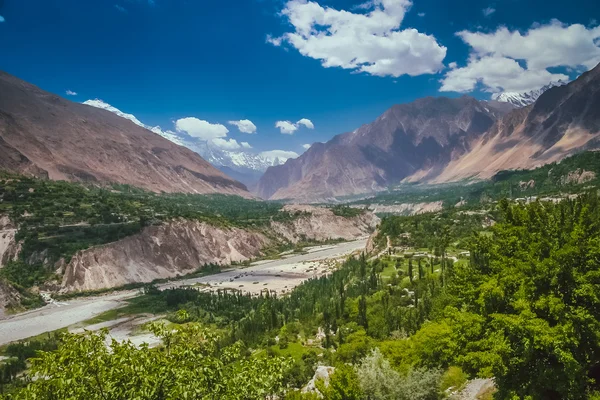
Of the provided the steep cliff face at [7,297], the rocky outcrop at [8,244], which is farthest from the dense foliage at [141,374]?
the rocky outcrop at [8,244]

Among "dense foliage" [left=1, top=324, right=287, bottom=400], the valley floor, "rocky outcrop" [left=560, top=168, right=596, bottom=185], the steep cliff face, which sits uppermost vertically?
"rocky outcrop" [left=560, top=168, right=596, bottom=185]

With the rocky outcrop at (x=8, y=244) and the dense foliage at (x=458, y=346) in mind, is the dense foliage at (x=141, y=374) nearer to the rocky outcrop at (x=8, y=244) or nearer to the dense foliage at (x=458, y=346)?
the dense foliage at (x=458, y=346)

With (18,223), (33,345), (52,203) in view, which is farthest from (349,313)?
(52,203)

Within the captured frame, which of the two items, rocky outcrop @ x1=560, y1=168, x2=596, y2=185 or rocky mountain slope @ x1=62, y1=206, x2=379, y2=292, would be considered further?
rocky outcrop @ x1=560, y1=168, x2=596, y2=185

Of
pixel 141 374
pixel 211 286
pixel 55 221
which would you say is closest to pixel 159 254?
pixel 211 286

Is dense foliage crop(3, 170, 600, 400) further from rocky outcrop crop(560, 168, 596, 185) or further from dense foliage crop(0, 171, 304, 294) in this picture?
rocky outcrop crop(560, 168, 596, 185)

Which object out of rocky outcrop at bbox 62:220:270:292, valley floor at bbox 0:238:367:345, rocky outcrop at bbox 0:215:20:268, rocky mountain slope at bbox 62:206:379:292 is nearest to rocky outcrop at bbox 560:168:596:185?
valley floor at bbox 0:238:367:345
